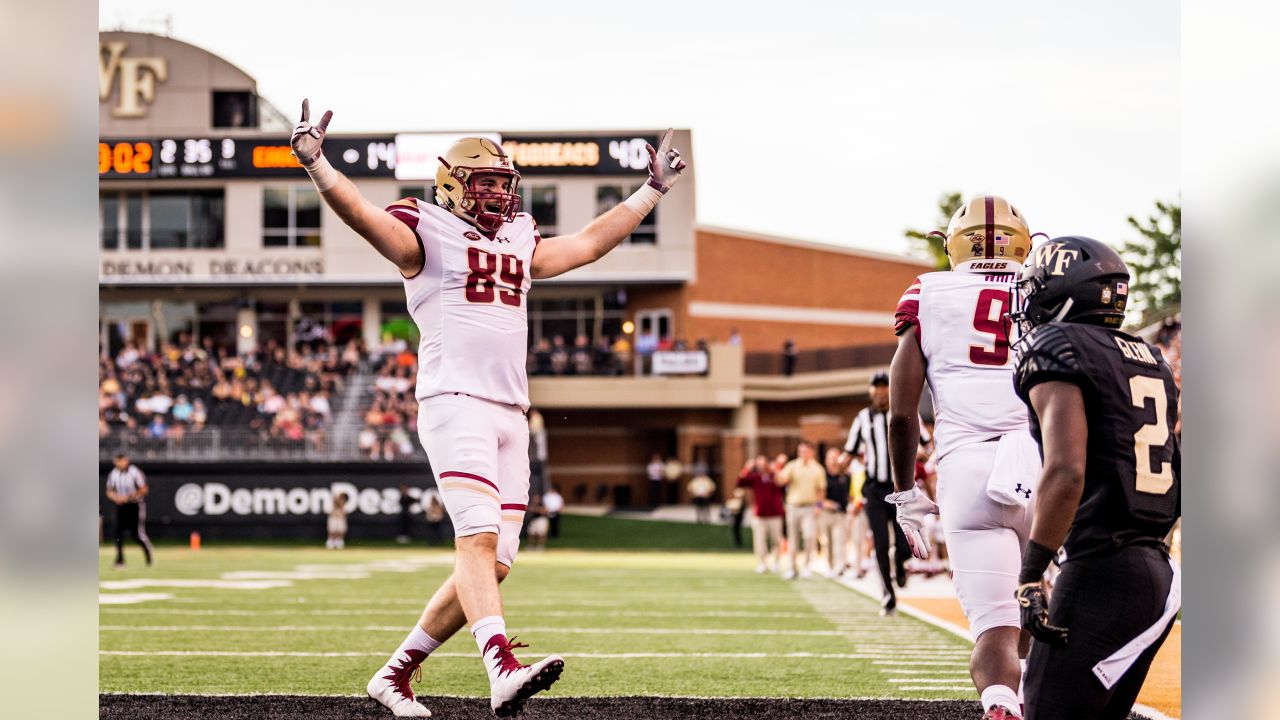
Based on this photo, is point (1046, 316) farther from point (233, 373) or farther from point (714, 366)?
point (714, 366)

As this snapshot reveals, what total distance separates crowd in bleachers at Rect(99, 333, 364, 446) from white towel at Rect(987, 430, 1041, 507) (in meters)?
26.0

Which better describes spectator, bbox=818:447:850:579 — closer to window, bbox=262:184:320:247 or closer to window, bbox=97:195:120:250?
window, bbox=262:184:320:247

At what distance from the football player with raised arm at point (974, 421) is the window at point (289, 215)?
4162 cm

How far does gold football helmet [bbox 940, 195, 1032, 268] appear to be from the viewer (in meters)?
6.08

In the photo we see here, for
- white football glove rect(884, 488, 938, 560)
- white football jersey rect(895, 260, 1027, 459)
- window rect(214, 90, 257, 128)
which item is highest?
window rect(214, 90, 257, 128)

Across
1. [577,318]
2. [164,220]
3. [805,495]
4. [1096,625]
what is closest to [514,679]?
[1096,625]

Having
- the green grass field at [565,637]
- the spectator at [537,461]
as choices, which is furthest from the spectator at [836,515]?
the spectator at [537,461]

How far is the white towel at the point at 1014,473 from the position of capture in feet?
18.2

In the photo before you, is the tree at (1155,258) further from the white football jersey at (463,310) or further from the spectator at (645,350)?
the white football jersey at (463,310)

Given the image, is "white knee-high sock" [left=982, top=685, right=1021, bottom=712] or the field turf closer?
"white knee-high sock" [left=982, top=685, right=1021, bottom=712]

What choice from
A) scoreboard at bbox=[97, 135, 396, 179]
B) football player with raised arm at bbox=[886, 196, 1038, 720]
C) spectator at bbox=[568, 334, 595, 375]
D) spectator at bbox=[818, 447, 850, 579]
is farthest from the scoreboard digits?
football player with raised arm at bbox=[886, 196, 1038, 720]

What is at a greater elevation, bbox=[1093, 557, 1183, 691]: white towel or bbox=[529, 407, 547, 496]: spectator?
bbox=[1093, 557, 1183, 691]: white towel
